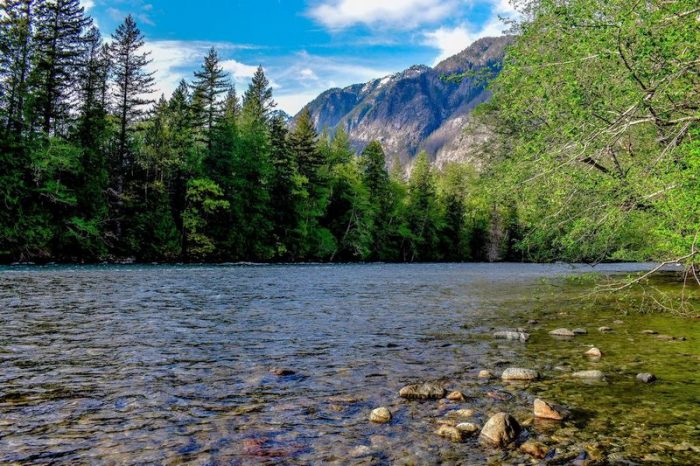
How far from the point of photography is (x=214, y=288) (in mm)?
22891

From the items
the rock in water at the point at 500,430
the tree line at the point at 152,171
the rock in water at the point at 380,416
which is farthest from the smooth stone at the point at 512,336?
the tree line at the point at 152,171

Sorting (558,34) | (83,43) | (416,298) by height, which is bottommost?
(416,298)

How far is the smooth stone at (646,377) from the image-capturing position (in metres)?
7.92

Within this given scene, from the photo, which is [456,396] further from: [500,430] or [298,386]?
[298,386]

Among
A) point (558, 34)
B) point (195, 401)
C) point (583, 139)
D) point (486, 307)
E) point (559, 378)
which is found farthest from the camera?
point (486, 307)

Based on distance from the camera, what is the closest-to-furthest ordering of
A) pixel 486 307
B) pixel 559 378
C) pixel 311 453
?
pixel 311 453 < pixel 559 378 < pixel 486 307

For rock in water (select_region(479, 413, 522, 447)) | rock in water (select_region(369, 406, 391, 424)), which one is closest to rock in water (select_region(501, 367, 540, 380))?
rock in water (select_region(479, 413, 522, 447))

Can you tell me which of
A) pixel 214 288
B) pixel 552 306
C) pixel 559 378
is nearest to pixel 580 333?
pixel 559 378

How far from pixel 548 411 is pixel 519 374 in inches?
72.3

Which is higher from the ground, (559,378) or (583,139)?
(583,139)

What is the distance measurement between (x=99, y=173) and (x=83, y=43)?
44.9 ft

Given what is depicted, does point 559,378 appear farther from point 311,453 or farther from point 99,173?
point 99,173

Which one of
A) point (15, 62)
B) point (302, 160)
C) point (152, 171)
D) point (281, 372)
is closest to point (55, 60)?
point (15, 62)

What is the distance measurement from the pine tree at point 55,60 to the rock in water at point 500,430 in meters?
46.5
